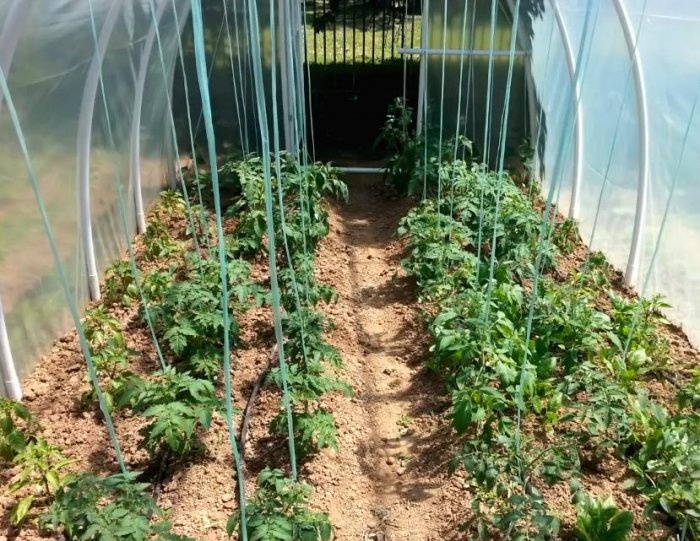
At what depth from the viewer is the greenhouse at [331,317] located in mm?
2535

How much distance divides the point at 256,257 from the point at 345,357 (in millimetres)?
1319

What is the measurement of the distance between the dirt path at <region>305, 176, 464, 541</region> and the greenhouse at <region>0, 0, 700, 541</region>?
0.02 metres

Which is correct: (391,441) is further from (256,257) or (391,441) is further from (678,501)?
(256,257)

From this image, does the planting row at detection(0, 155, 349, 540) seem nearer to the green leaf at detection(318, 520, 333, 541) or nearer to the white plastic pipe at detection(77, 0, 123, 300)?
the green leaf at detection(318, 520, 333, 541)

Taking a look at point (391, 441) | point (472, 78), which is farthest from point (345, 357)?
point (472, 78)

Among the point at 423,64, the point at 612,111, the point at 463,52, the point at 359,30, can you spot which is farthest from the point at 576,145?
the point at 359,30

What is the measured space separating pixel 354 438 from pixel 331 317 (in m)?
1.09

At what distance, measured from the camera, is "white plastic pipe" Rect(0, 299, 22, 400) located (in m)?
3.05

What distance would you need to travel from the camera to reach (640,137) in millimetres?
4309

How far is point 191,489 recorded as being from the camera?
9.21 feet

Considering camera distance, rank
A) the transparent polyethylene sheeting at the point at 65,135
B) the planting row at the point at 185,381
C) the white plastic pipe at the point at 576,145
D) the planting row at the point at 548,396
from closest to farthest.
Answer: the planting row at the point at 185,381 → the planting row at the point at 548,396 → the transparent polyethylene sheeting at the point at 65,135 → the white plastic pipe at the point at 576,145

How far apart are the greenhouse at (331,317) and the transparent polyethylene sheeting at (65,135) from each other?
2 centimetres

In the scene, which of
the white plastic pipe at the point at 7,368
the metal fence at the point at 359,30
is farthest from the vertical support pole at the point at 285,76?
the white plastic pipe at the point at 7,368

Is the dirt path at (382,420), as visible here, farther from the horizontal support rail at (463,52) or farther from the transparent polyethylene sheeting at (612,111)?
the horizontal support rail at (463,52)
